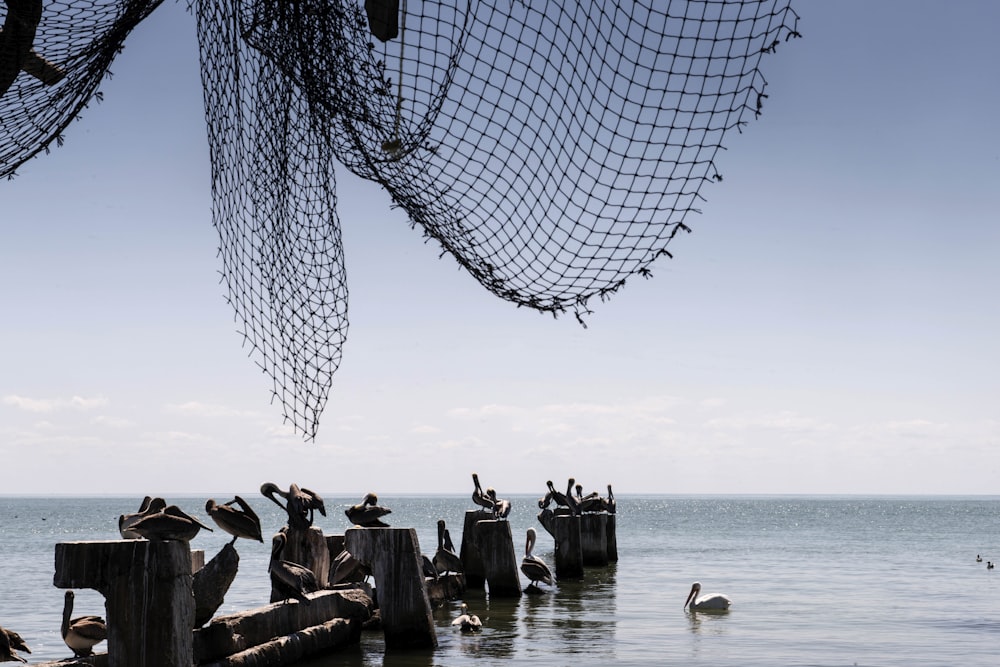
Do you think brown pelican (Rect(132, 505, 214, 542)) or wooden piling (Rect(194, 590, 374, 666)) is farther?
wooden piling (Rect(194, 590, 374, 666))

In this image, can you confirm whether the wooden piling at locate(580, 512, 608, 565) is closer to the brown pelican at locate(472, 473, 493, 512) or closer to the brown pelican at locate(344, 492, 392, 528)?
the brown pelican at locate(472, 473, 493, 512)

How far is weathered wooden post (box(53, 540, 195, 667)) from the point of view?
6137 mm

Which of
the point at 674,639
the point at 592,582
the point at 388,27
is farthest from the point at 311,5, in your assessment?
the point at 592,582

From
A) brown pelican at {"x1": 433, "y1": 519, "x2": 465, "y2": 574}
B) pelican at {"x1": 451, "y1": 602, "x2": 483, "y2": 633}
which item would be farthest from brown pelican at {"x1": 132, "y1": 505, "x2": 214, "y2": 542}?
brown pelican at {"x1": 433, "y1": 519, "x2": 465, "y2": 574}

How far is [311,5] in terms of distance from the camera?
5.11 m

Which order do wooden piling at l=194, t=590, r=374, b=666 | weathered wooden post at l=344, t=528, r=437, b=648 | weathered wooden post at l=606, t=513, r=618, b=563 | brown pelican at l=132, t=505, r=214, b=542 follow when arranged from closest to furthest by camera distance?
brown pelican at l=132, t=505, r=214, b=542, wooden piling at l=194, t=590, r=374, b=666, weathered wooden post at l=344, t=528, r=437, b=648, weathered wooden post at l=606, t=513, r=618, b=563

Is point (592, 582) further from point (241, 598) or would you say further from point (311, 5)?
point (311, 5)

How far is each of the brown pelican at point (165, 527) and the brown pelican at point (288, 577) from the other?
3410 mm

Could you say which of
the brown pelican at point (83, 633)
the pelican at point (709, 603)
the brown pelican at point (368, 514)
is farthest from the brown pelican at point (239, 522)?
the pelican at point (709, 603)

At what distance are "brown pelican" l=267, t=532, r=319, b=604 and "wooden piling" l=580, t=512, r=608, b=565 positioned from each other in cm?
1714

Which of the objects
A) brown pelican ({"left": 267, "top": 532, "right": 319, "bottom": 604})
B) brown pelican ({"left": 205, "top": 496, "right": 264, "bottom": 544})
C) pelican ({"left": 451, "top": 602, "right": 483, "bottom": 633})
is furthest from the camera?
pelican ({"left": 451, "top": 602, "right": 483, "bottom": 633})

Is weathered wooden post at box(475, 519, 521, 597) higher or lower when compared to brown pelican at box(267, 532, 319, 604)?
lower

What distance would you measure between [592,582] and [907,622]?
746 centimetres

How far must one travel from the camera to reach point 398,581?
11578 mm
